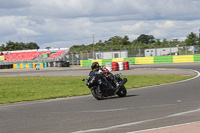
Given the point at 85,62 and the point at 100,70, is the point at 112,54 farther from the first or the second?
the point at 100,70

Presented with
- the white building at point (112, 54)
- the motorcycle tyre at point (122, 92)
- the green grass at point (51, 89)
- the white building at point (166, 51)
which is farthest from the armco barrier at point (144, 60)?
the motorcycle tyre at point (122, 92)

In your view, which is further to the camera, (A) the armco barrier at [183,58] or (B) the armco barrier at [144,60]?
(B) the armco barrier at [144,60]

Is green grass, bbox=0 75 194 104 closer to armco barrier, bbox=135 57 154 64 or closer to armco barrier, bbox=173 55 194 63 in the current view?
armco barrier, bbox=173 55 194 63

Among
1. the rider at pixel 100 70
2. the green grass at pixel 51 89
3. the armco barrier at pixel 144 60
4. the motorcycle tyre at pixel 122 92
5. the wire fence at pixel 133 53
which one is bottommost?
the green grass at pixel 51 89

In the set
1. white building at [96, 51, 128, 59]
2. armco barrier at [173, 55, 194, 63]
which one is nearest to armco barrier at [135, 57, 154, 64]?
white building at [96, 51, 128, 59]

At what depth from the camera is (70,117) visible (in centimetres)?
764

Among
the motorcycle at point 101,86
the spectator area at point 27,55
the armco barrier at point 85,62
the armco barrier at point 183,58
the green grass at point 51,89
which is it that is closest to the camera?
the motorcycle at point 101,86

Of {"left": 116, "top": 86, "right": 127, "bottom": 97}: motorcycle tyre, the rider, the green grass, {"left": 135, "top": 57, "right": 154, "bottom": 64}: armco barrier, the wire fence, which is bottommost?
the green grass

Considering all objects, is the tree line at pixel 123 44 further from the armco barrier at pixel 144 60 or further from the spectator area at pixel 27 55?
the armco barrier at pixel 144 60

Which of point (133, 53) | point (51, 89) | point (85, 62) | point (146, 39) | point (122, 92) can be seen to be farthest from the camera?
point (146, 39)

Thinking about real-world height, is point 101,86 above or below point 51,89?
above

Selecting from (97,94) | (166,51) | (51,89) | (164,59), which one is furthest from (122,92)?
(166,51)

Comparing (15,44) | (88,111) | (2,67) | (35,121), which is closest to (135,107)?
(88,111)

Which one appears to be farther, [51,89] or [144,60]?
[144,60]
